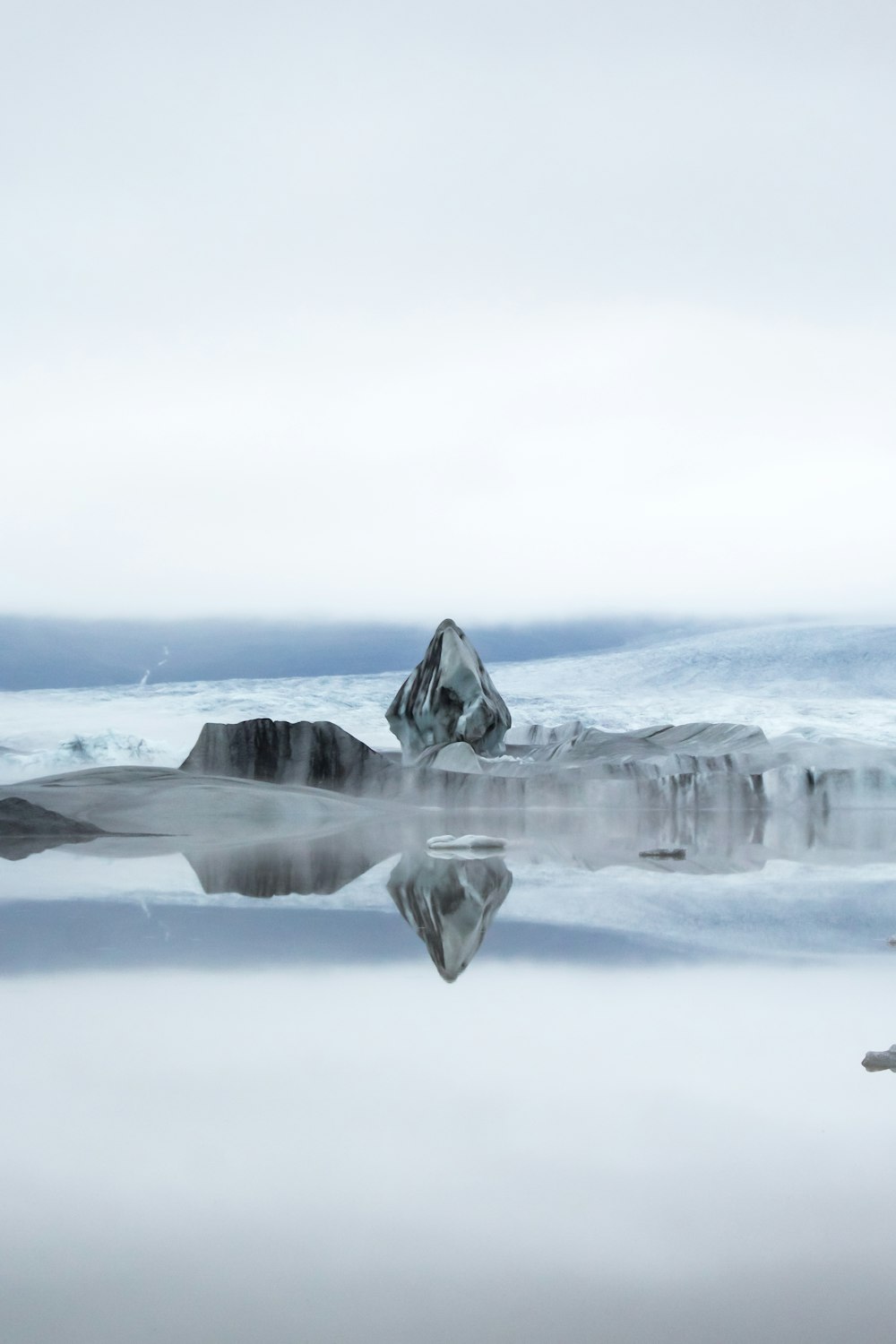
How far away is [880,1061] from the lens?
1846mm

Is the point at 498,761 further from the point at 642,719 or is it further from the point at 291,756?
the point at 642,719

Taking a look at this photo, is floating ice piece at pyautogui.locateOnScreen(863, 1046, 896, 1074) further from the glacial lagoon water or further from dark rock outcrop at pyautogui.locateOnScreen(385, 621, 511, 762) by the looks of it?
dark rock outcrop at pyautogui.locateOnScreen(385, 621, 511, 762)

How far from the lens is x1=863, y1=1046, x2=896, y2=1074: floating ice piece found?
184 cm

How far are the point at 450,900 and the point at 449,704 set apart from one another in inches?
406

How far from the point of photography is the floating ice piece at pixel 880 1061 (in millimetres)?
1837

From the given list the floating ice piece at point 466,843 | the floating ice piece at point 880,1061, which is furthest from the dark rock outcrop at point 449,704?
the floating ice piece at point 880,1061

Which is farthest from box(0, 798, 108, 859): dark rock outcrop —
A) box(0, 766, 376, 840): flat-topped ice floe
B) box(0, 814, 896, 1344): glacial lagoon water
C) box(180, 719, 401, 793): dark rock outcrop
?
box(180, 719, 401, 793): dark rock outcrop

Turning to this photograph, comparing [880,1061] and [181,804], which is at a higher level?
[880,1061]

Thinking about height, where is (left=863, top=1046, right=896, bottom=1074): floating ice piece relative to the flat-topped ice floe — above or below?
above

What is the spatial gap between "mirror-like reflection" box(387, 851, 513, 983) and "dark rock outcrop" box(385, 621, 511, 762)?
8.17 meters

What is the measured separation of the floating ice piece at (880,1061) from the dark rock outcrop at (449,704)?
12291 mm

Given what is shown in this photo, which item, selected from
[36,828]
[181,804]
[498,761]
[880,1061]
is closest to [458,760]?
[498,761]

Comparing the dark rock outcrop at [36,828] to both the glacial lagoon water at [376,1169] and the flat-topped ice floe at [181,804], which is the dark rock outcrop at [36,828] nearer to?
the flat-topped ice floe at [181,804]

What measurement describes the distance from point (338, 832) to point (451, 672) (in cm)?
564
